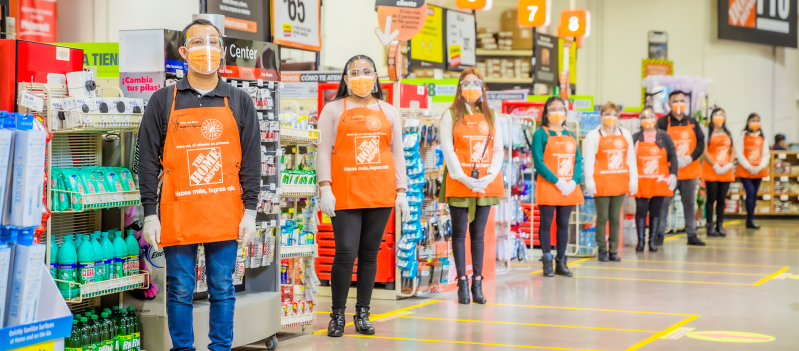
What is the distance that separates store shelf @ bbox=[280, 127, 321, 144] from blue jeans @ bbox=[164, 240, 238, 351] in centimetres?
A: 118

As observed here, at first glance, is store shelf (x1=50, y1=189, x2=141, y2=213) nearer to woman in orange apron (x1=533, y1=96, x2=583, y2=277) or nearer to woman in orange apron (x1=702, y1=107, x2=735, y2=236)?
woman in orange apron (x1=533, y1=96, x2=583, y2=277)

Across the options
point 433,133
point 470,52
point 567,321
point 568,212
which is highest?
point 470,52

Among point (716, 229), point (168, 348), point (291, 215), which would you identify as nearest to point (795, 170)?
point (716, 229)

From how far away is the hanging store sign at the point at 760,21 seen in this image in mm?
16484

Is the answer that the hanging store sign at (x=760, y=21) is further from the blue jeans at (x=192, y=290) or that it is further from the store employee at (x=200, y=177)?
the blue jeans at (x=192, y=290)

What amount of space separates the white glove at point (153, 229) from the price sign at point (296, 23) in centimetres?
485

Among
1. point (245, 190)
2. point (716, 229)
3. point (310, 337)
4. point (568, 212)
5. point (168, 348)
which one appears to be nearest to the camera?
point (245, 190)

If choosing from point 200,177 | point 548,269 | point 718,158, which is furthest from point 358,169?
point 718,158

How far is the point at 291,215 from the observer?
551cm

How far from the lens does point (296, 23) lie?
8492 millimetres

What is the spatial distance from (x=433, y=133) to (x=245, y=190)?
10.1 ft

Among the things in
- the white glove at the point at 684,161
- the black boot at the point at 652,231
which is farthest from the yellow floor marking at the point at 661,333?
the white glove at the point at 684,161

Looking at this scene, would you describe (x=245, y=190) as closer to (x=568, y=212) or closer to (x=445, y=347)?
(x=445, y=347)

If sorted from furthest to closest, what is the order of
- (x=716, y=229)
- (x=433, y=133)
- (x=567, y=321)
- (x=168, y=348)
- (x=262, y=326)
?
(x=716, y=229), (x=433, y=133), (x=567, y=321), (x=262, y=326), (x=168, y=348)
